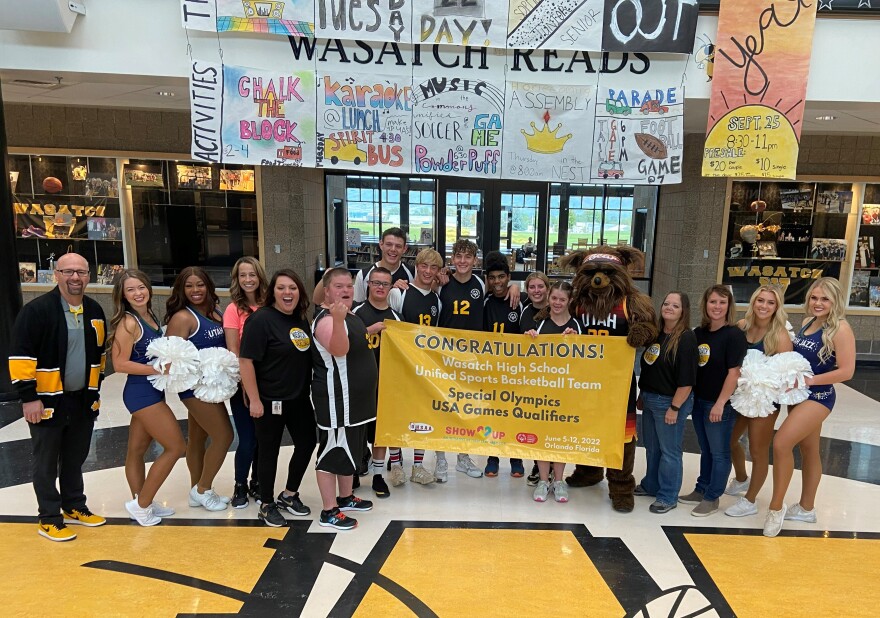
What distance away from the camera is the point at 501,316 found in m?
4.05

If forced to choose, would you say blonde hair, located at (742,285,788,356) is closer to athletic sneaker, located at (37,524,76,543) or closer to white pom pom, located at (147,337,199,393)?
white pom pom, located at (147,337,199,393)

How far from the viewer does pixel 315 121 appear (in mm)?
5000

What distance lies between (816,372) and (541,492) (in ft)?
6.15

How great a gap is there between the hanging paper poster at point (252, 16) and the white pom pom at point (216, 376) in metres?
2.98

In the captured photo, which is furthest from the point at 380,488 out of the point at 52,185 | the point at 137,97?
the point at 52,185

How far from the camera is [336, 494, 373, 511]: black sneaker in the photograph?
370 centimetres

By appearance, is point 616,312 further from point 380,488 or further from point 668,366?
point 380,488

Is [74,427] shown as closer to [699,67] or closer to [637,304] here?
[637,304]

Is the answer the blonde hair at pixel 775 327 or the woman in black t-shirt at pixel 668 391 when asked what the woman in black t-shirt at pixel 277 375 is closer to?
the woman in black t-shirt at pixel 668 391

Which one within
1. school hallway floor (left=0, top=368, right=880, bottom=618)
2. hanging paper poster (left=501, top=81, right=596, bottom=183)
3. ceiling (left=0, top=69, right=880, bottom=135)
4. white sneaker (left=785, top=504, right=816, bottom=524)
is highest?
ceiling (left=0, top=69, right=880, bottom=135)

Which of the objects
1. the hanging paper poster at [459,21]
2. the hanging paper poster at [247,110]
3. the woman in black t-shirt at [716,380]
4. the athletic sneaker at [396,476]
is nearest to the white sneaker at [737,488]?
the woman in black t-shirt at [716,380]

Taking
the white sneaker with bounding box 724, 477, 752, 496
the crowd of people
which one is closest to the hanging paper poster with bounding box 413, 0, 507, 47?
the crowd of people

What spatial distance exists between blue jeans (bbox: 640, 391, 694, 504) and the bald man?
136 inches

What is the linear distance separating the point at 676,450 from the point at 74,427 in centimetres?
371
